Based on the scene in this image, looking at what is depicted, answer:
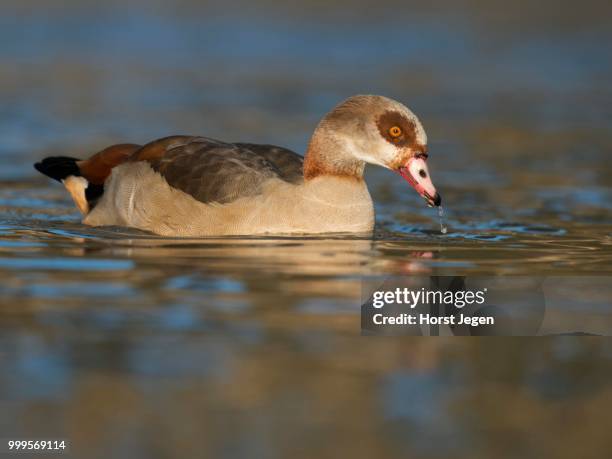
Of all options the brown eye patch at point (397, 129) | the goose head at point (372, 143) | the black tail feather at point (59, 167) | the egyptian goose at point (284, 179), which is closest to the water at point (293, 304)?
the egyptian goose at point (284, 179)

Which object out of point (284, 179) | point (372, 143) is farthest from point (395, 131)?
point (284, 179)

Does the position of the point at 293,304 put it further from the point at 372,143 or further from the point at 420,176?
the point at 372,143

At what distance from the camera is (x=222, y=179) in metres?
10.0

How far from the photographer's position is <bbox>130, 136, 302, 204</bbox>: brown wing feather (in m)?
9.96

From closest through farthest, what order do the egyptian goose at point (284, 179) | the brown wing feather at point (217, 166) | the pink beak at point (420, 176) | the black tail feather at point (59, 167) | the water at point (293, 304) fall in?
the water at point (293, 304) → the pink beak at point (420, 176) → the egyptian goose at point (284, 179) → the brown wing feather at point (217, 166) → the black tail feather at point (59, 167)

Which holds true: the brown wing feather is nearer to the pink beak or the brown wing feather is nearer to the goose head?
the goose head

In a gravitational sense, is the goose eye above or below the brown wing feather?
above

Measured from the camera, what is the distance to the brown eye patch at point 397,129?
979cm

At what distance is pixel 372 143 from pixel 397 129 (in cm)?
24

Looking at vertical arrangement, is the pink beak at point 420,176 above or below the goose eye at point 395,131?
below

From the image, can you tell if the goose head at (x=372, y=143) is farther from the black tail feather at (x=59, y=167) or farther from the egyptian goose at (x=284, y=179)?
the black tail feather at (x=59, y=167)

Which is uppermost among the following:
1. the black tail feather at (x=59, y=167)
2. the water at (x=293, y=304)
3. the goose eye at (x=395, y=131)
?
the goose eye at (x=395, y=131)

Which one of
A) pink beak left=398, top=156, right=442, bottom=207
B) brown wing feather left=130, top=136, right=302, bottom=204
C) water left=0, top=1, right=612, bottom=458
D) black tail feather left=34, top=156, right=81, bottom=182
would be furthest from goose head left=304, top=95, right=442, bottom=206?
black tail feather left=34, top=156, right=81, bottom=182

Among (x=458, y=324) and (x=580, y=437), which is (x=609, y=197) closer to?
(x=458, y=324)
